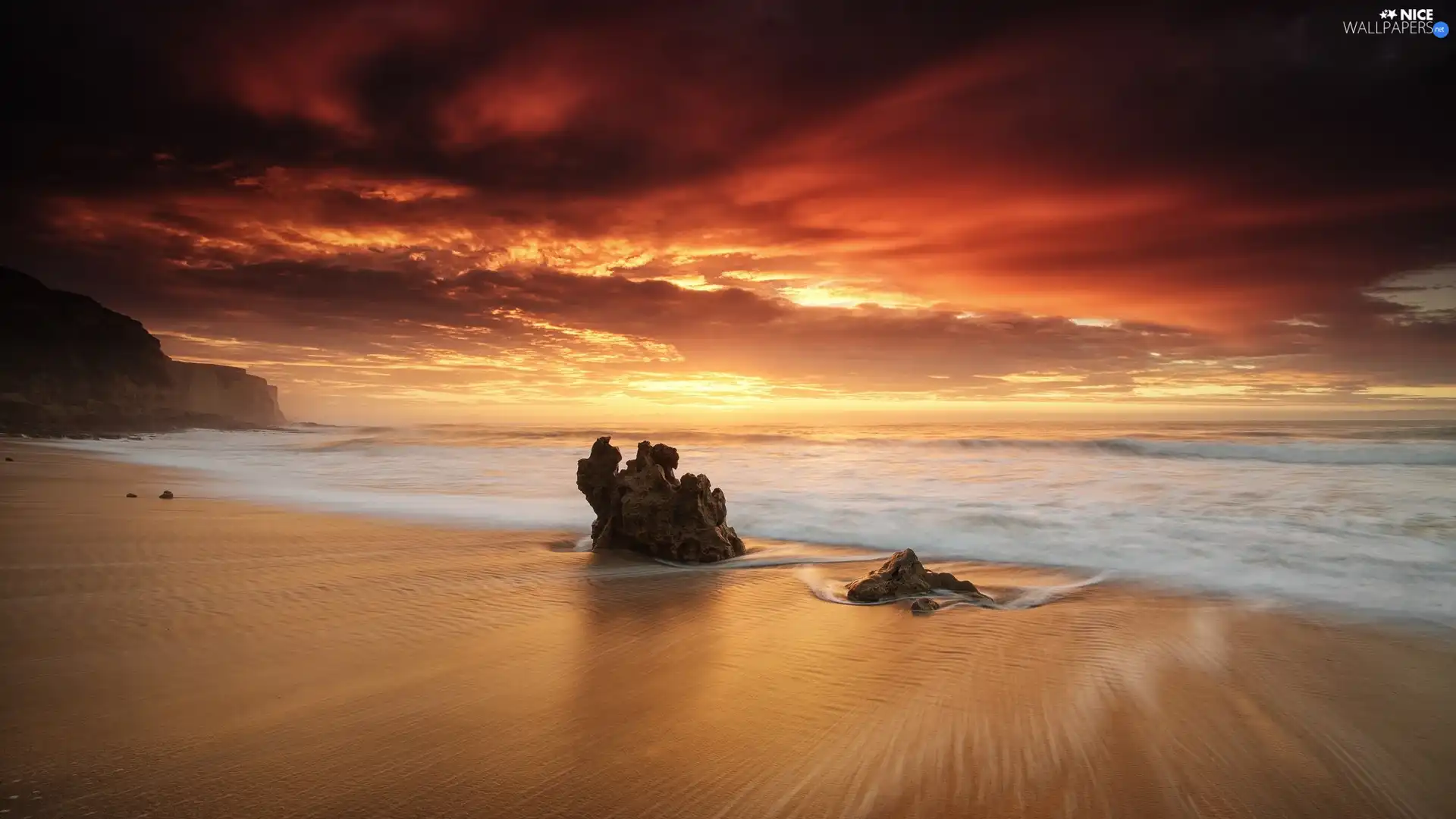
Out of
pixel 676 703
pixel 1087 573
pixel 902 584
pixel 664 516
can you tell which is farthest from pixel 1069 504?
pixel 676 703

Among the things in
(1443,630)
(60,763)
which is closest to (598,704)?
(60,763)

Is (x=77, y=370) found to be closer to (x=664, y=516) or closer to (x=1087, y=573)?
(x=664, y=516)

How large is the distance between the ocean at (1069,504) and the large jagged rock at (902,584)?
2.73 meters

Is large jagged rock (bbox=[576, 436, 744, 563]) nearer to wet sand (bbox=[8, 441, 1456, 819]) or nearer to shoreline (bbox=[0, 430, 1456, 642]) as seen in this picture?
shoreline (bbox=[0, 430, 1456, 642])

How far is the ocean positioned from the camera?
8289mm

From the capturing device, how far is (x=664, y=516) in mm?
8773

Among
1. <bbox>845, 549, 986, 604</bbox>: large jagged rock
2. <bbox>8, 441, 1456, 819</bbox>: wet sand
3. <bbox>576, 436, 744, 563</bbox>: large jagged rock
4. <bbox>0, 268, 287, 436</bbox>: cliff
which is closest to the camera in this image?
<bbox>8, 441, 1456, 819</bbox>: wet sand

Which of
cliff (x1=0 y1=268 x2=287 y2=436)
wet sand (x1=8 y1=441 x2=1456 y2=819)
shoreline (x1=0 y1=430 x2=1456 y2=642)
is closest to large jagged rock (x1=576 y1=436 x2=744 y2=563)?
shoreline (x1=0 y1=430 x2=1456 y2=642)

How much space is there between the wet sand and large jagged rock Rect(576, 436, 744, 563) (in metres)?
1.52

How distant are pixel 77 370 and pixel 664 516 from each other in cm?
8417

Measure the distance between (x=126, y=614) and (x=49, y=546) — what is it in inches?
165

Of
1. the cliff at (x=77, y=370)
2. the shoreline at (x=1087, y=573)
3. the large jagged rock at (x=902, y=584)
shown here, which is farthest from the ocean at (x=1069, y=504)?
the cliff at (x=77, y=370)

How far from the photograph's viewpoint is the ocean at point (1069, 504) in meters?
8.29

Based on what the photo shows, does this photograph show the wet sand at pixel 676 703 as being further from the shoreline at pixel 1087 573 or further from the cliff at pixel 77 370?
the cliff at pixel 77 370
